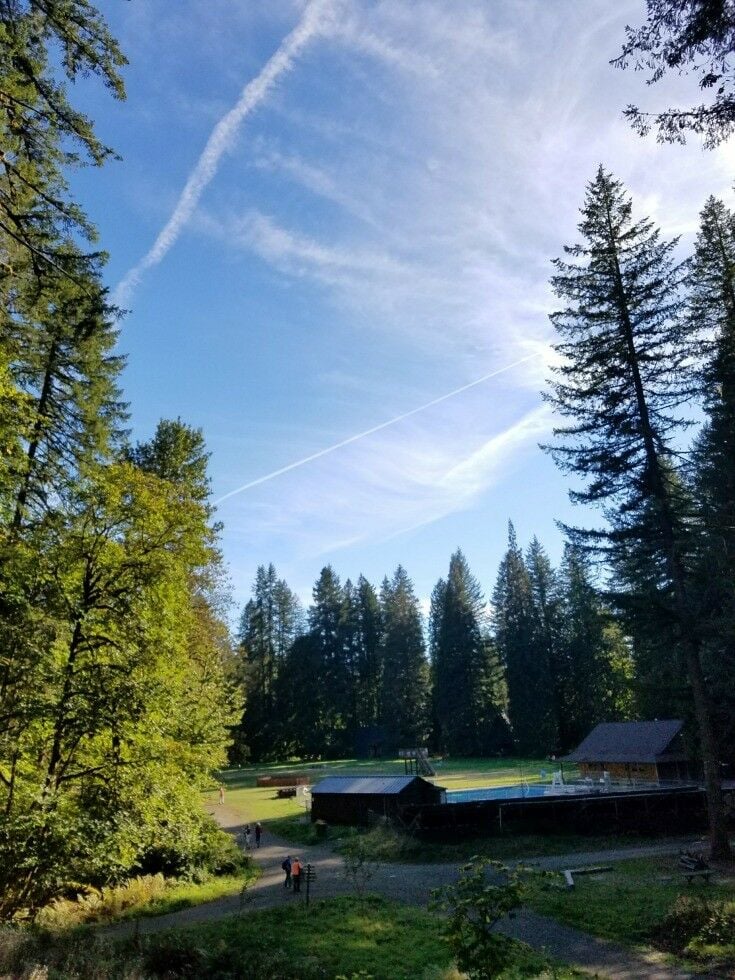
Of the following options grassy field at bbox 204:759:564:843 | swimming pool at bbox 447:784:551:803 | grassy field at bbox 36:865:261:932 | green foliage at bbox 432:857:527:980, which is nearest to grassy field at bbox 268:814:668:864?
grassy field at bbox 36:865:261:932

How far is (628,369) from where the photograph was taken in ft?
66.9

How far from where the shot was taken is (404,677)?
7531cm

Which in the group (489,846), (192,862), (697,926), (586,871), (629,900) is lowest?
(489,846)

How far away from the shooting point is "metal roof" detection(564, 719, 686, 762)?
40.2 m

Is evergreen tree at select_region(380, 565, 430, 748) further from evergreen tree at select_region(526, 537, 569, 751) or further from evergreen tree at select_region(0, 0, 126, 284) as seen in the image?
evergreen tree at select_region(0, 0, 126, 284)

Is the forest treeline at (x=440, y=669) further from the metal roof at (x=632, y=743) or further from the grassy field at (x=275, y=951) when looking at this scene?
the grassy field at (x=275, y=951)

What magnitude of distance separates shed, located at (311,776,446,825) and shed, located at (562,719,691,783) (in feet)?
54.1

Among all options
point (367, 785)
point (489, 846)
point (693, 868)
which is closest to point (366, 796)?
point (367, 785)

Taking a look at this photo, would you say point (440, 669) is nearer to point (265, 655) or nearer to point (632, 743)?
point (265, 655)

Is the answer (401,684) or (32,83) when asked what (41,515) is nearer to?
(32,83)

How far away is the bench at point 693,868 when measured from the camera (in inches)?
656

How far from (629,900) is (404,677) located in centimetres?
6099

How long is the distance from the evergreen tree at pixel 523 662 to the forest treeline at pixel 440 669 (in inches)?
4.9

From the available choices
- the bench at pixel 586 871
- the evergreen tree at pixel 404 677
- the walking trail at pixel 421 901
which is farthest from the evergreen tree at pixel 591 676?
the bench at pixel 586 871
